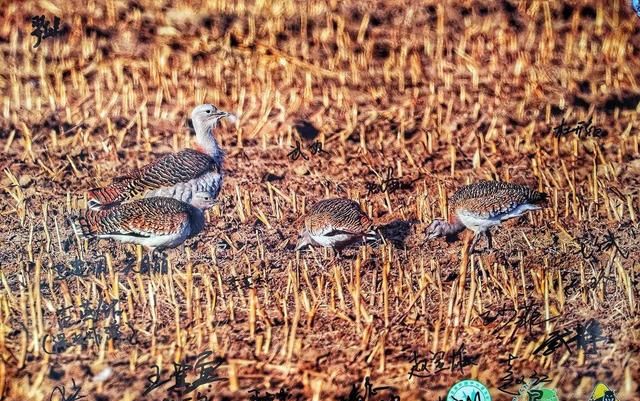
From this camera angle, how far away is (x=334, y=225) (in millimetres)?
3033

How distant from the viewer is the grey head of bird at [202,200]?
2982mm

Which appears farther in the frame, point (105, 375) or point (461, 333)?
point (461, 333)

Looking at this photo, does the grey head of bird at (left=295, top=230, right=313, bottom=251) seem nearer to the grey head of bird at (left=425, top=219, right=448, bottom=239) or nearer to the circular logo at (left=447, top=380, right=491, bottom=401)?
the grey head of bird at (left=425, top=219, right=448, bottom=239)

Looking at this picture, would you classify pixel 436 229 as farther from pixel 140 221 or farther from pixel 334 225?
pixel 140 221

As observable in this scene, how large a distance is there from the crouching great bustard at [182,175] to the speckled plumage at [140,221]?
1.1 inches

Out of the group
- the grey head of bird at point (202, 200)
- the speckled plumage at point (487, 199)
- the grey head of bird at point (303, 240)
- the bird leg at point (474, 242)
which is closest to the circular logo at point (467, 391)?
the bird leg at point (474, 242)

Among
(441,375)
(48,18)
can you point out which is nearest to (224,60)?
(48,18)

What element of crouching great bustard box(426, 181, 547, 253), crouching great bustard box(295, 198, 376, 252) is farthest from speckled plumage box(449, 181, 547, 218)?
crouching great bustard box(295, 198, 376, 252)

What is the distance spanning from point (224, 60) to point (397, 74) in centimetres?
60

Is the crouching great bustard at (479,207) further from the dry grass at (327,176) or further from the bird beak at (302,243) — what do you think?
the bird beak at (302,243)

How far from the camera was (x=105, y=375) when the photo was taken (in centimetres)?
292

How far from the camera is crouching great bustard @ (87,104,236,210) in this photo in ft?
9.69

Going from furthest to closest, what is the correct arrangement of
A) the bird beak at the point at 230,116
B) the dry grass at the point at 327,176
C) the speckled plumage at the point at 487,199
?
the speckled plumage at the point at 487,199, the bird beak at the point at 230,116, the dry grass at the point at 327,176

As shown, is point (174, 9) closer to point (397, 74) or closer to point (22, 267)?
point (397, 74)
